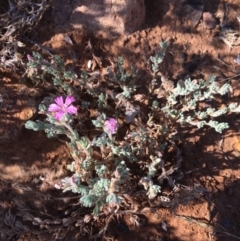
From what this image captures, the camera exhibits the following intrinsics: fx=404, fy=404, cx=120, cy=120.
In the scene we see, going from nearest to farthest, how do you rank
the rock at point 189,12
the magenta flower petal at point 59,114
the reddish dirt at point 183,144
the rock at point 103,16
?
the magenta flower petal at point 59,114, the reddish dirt at point 183,144, the rock at point 103,16, the rock at point 189,12

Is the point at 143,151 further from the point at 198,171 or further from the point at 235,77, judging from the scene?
the point at 235,77

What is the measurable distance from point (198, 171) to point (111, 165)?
25.1 inches

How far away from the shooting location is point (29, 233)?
2.46 metres

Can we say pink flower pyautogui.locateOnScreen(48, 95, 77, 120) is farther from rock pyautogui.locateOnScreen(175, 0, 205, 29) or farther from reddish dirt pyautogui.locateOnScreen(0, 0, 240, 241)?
rock pyautogui.locateOnScreen(175, 0, 205, 29)

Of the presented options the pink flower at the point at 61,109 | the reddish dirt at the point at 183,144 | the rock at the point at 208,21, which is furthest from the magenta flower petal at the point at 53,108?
the rock at the point at 208,21

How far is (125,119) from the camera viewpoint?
2650mm

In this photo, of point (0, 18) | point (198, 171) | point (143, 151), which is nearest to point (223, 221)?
point (198, 171)

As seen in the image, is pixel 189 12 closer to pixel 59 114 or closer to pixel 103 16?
pixel 103 16

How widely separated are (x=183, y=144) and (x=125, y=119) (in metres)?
0.43

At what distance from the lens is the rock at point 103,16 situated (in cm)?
277

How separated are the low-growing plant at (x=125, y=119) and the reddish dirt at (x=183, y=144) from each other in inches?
5.1

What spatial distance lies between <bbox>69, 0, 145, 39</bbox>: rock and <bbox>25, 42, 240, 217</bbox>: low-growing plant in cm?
30

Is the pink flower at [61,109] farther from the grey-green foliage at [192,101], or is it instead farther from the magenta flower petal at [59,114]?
the grey-green foliage at [192,101]

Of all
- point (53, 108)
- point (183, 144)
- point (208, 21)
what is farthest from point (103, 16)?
point (183, 144)
